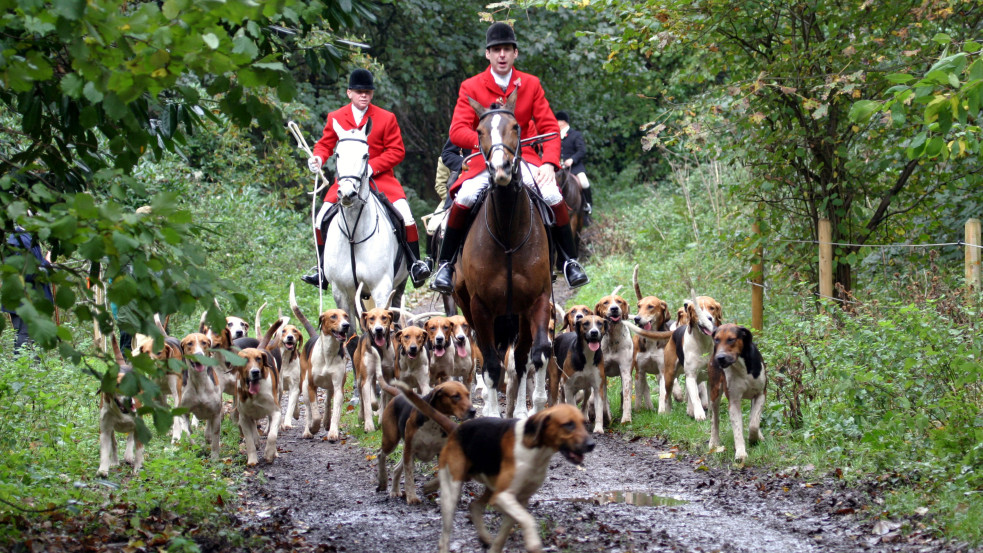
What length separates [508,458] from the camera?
479 cm

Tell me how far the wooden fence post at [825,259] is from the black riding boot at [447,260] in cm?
386

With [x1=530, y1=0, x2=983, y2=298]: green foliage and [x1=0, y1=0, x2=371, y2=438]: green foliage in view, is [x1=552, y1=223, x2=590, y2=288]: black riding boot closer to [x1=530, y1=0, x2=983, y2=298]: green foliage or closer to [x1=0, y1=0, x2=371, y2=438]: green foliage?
[x1=530, y1=0, x2=983, y2=298]: green foliage

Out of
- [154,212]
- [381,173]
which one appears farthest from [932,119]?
[381,173]

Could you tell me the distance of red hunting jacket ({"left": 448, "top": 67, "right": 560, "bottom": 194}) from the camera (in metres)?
8.11

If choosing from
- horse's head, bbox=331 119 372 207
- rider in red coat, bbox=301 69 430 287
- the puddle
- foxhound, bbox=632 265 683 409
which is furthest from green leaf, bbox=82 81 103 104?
rider in red coat, bbox=301 69 430 287

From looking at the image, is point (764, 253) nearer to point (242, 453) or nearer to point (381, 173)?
point (381, 173)

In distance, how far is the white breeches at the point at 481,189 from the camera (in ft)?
26.6

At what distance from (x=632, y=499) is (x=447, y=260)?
289 centimetres

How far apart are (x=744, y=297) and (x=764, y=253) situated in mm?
2144

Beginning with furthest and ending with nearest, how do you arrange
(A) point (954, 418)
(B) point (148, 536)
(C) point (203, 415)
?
(C) point (203, 415), (A) point (954, 418), (B) point (148, 536)

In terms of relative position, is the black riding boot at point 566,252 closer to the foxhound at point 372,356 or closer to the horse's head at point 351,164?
the foxhound at point 372,356

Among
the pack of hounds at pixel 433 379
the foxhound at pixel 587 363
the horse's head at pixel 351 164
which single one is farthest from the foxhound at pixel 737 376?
the horse's head at pixel 351 164

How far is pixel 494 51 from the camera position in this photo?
841cm

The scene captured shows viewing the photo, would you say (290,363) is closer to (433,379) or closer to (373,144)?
(433,379)
